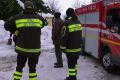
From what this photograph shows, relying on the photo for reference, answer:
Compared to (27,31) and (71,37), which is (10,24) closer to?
(27,31)

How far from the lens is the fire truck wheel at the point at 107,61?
11.4m

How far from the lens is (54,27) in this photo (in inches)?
464

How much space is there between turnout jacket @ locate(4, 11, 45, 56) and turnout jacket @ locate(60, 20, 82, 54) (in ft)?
4.46

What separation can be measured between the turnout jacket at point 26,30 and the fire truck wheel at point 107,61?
4099mm

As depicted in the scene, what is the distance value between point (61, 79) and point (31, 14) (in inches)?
120

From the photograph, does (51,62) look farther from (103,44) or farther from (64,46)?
(64,46)

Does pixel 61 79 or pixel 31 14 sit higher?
pixel 31 14

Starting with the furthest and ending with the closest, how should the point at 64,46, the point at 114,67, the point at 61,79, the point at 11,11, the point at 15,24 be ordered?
1. the point at 11,11
2. the point at 114,67
3. the point at 61,79
4. the point at 64,46
5. the point at 15,24

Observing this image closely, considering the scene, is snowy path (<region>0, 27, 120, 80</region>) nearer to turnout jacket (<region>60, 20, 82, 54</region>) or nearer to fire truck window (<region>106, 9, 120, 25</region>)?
turnout jacket (<region>60, 20, 82, 54</region>)

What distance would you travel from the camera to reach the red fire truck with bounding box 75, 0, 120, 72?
10711mm

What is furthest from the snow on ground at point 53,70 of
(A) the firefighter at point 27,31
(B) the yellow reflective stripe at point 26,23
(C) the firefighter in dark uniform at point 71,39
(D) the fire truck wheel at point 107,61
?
(B) the yellow reflective stripe at point 26,23

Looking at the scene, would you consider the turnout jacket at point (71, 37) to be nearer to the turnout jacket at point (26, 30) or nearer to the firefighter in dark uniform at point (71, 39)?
the firefighter in dark uniform at point (71, 39)

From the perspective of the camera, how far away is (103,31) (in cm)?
1192

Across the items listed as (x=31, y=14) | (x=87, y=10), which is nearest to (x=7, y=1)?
(x=87, y=10)
